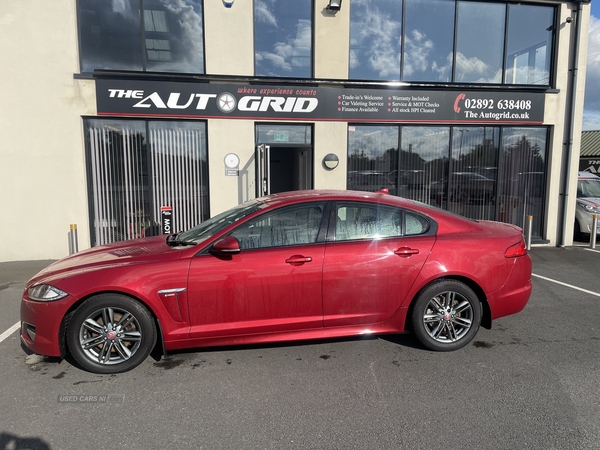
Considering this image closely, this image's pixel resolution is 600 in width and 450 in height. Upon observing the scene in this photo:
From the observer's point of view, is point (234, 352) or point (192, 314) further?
point (234, 352)

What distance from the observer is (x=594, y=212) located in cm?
1023

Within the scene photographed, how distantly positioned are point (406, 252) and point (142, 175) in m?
6.43

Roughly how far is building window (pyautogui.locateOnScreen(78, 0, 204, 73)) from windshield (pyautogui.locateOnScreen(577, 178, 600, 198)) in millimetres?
10781

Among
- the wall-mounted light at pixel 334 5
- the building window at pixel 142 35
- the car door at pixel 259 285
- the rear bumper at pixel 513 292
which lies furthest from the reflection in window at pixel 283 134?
the rear bumper at pixel 513 292

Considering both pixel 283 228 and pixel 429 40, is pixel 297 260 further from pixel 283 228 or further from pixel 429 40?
pixel 429 40

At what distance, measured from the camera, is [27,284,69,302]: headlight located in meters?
3.28

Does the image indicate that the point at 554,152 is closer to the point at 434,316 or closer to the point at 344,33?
the point at 344,33

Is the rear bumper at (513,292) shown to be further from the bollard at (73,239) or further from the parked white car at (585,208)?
→ the parked white car at (585,208)

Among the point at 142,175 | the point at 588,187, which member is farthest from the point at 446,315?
the point at 588,187

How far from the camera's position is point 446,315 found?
3.79 meters

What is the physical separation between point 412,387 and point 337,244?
1.34 m

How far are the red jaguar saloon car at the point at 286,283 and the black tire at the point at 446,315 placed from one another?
0.03 feet

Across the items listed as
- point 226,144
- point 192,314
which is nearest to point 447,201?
point 226,144

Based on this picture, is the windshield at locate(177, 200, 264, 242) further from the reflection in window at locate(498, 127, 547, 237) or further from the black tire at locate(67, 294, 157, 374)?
the reflection in window at locate(498, 127, 547, 237)
